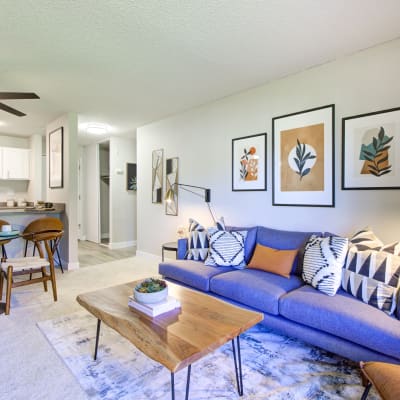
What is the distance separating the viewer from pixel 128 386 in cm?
166

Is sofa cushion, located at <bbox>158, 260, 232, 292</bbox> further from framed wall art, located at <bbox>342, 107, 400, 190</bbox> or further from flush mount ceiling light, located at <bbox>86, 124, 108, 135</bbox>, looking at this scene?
flush mount ceiling light, located at <bbox>86, 124, 108, 135</bbox>

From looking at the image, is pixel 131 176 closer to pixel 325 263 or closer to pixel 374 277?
pixel 325 263

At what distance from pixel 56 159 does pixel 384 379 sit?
5.04 metres

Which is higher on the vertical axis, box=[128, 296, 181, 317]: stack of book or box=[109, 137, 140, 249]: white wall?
box=[109, 137, 140, 249]: white wall

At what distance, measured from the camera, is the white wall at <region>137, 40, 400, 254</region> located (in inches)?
95.0

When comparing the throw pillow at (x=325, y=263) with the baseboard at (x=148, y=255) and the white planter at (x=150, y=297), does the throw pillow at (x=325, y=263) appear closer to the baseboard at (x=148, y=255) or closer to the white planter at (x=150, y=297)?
the white planter at (x=150, y=297)

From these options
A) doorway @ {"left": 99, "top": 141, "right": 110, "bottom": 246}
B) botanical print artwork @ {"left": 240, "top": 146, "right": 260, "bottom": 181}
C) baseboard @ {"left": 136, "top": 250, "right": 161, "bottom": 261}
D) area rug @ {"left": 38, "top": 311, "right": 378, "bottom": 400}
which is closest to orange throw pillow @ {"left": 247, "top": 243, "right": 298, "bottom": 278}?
area rug @ {"left": 38, "top": 311, "right": 378, "bottom": 400}

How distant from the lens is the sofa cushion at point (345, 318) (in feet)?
5.20

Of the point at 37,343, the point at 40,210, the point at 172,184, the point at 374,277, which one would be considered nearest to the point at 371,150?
the point at 374,277

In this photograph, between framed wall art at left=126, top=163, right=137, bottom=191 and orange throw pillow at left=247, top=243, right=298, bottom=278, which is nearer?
orange throw pillow at left=247, top=243, right=298, bottom=278

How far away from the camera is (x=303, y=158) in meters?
2.90

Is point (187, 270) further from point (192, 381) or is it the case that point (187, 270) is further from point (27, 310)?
point (27, 310)

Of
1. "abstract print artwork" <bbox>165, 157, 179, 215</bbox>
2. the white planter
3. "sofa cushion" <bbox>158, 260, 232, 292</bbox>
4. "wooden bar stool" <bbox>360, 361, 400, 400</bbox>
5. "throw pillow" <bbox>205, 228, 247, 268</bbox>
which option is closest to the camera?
"wooden bar stool" <bbox>360, 361, 400, 400</bbox>

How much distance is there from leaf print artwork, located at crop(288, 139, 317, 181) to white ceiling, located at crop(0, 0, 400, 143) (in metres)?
0.83
